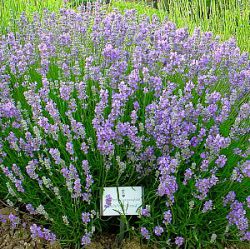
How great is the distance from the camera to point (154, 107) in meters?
2.12

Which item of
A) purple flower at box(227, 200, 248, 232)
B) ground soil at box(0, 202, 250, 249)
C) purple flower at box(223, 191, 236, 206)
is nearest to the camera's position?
purple flower at box(227, 200, 248, 232)

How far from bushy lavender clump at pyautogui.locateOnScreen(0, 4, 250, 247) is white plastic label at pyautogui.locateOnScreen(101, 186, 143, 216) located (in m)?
0.08

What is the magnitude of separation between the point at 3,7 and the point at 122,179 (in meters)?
2.88

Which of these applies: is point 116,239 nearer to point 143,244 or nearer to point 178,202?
point 143,244

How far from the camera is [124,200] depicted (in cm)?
205

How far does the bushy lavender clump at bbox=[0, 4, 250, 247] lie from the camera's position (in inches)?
78.0

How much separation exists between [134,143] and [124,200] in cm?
30

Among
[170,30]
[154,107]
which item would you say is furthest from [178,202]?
[170,30]

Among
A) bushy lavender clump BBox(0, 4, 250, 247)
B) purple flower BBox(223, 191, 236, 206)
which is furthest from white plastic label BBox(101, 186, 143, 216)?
purple flower BBox(223, 191, 236, 206)

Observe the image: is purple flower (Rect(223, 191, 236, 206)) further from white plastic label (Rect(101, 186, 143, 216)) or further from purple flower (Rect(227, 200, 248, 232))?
white plastic label (Rect(101, 186, 143, 216))

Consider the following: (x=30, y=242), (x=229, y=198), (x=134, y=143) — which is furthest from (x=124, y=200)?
(x=30, y=242)

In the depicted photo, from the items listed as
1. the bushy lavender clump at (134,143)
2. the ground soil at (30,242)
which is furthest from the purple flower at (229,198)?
the ground soil at (30,242)

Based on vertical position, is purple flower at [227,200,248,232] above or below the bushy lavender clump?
below

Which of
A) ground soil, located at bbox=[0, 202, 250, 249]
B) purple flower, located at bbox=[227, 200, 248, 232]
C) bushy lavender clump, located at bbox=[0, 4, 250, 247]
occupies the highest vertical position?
bushy lavender clump, located at bbox=[0, 4, 250, 247]
